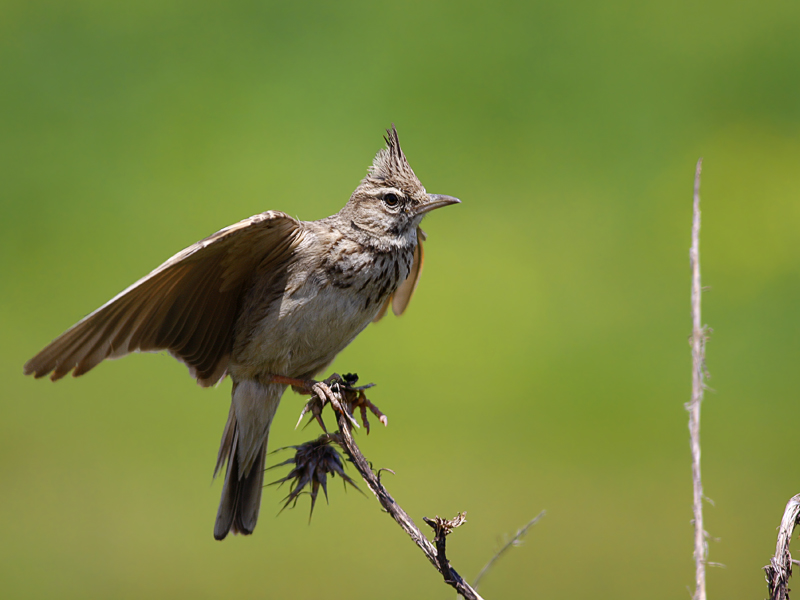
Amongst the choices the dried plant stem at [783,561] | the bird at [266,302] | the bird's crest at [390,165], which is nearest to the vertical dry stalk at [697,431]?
the dried plant stem at [783,561]

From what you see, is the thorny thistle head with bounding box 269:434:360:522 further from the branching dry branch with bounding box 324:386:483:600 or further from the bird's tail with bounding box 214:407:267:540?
the bird's tail with bounding box 214:407:267:540

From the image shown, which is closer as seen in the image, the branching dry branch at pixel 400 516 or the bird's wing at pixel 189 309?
the branching dry branch at pixel 400 516

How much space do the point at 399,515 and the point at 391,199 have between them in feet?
6.76

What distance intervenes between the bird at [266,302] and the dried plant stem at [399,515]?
0.85m

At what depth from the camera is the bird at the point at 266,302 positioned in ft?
11.3

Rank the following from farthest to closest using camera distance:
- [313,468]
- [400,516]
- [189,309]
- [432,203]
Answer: [432,203] < [189,309] < [313,468] < [400,516]

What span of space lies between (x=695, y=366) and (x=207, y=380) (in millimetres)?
2658

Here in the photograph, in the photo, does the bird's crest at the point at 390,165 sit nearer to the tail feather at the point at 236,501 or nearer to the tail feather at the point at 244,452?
the tail feather at the point at 244,452

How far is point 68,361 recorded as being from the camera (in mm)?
3027

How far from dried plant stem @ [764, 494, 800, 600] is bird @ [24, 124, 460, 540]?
209cm

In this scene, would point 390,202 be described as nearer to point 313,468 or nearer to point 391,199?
point 391,199

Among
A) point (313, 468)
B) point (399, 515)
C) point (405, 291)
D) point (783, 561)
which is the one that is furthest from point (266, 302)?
point (783, 561)

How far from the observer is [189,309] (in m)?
3.64

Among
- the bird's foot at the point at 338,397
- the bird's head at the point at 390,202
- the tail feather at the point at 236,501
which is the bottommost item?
the tail feather at the point at 236,501
